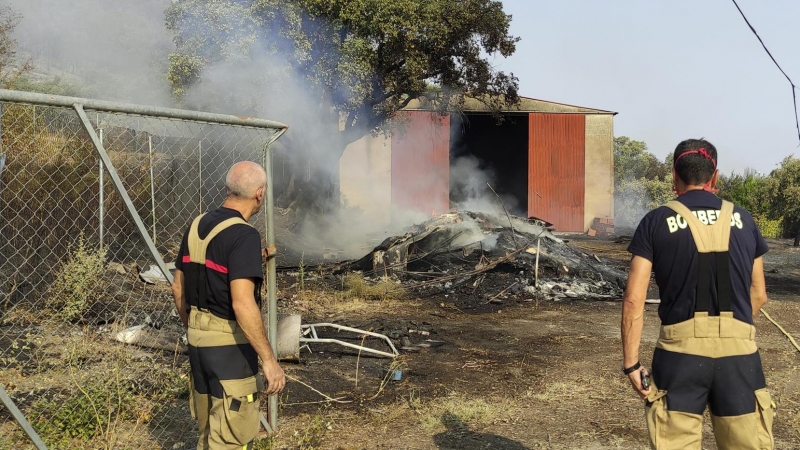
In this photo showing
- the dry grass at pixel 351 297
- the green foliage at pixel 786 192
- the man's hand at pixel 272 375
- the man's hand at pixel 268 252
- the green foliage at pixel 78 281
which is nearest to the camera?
the man's hand at pixel 272 375

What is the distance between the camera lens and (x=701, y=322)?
2.47 meters

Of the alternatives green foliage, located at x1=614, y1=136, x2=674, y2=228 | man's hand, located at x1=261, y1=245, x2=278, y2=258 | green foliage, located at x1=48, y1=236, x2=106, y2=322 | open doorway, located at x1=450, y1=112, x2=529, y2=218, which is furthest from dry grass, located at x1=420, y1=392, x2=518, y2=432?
green foliage, located at x1=614, y1=136, x2=674, y2=228

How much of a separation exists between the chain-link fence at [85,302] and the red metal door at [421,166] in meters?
16.3

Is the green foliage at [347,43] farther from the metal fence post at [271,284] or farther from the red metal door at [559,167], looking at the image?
the metal fence post at [271,284]

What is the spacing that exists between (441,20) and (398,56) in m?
1.56

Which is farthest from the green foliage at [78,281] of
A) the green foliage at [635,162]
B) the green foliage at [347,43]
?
the green foliage at [635,162]

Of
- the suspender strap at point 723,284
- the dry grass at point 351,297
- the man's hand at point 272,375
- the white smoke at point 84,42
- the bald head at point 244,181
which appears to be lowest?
the dry grass at point 351,297

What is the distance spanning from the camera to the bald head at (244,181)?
108 inches

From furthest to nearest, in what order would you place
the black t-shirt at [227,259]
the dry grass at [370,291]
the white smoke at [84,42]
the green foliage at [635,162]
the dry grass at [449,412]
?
the white smoke at [84,42] < the green foliage at [635,162] < the dry grass at [370,291] < the dry grass at [449,412] < the black t-shirt at [227,259]

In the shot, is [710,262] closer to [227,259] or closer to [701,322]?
[701,322]

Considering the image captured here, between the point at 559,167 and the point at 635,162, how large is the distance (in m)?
20.2

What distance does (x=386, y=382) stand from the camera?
214 inches

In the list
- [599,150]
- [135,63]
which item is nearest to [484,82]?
[599,150]

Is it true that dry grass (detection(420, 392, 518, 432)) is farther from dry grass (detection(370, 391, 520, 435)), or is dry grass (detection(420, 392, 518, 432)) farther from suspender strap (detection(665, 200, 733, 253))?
suspender strap (detection(665, 200, 733, 253))
